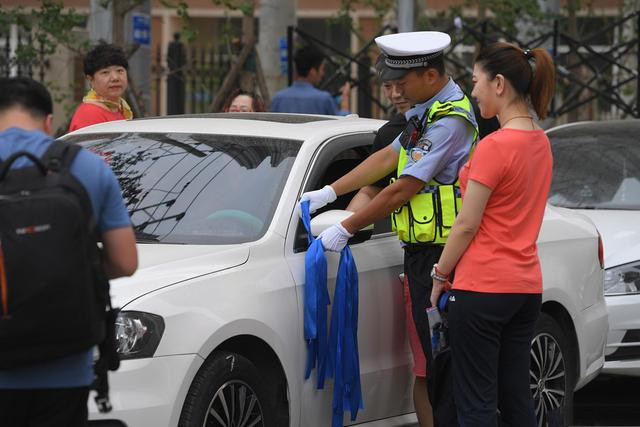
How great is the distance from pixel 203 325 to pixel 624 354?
11.7 feet

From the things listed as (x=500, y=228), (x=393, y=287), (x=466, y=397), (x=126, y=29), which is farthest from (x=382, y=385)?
(x=126, y=29)

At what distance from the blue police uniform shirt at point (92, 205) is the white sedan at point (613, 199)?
4590 mm

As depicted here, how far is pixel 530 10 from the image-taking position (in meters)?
17.5

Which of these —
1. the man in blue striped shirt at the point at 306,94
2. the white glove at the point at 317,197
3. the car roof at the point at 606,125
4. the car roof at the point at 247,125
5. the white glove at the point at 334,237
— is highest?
the car roof at the point at 247,125

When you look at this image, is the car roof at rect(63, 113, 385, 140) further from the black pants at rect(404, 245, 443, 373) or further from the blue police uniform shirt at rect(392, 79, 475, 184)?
the black pants at rect(404, 245, 443, 373)

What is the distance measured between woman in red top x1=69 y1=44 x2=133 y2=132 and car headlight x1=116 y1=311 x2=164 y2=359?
306 cm

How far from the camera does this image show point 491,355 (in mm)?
5418

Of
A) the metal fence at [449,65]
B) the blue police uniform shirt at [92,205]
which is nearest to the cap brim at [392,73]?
the blue police uniform shirt at [92,205]

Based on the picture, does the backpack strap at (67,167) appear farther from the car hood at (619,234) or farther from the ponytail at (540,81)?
the car hood at (619,234)

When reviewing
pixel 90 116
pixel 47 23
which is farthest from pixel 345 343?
pixel 47 23

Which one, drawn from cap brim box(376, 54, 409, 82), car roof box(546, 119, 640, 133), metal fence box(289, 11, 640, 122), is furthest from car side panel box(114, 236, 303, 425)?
metal fence box(289, 11, 640, 122)

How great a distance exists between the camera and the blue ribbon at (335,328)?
5730 mm

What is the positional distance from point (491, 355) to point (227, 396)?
39.4 inches

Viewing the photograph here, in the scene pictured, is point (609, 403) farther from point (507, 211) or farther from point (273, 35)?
point (273, 35)
